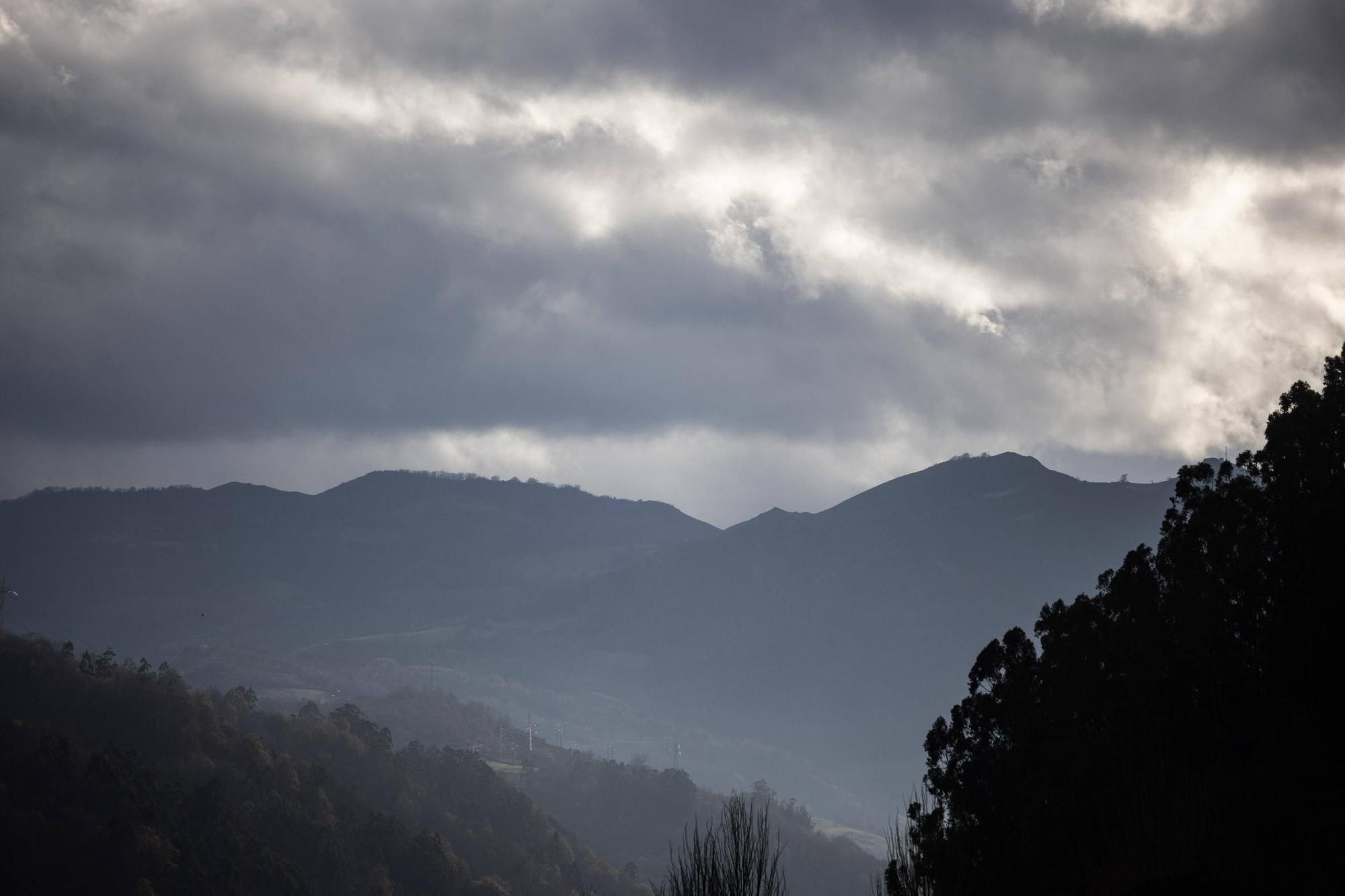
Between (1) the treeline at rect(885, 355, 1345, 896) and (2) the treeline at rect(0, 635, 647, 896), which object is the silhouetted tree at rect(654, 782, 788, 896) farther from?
(2) the treeline at rect(0, 635, 647, 896)

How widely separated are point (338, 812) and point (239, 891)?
108 ft

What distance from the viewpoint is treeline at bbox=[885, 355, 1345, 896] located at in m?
24.6

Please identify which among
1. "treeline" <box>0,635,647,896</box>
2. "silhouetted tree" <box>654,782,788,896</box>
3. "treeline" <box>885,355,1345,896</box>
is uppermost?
"treeline" <box>885,355,1345,896</box>

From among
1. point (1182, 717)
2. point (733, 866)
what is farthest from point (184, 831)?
point (1182, 717)

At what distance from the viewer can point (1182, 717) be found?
3159 centimetres

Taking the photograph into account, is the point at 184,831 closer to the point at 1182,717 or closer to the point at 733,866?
the point at 733,866

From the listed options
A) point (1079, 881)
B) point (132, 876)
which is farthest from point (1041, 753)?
point (132, 876)

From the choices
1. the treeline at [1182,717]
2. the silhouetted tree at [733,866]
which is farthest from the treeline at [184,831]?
the silhouetted tree at [733,866]

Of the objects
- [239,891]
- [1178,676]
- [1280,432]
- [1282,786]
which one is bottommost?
[239,891]

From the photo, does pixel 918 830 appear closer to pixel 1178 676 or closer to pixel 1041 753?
pixel 1041 753

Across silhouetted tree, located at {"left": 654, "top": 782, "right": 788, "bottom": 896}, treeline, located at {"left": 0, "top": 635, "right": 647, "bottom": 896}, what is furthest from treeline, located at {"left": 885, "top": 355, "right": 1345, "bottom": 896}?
treeline, located at {"left": 0, "top": 635, "right": 647, "bottom": 896}

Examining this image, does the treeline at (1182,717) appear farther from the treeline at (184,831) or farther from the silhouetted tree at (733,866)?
the treeline at (184,831)

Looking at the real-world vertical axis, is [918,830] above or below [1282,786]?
below

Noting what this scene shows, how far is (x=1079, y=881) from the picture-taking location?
2800 centimetres
